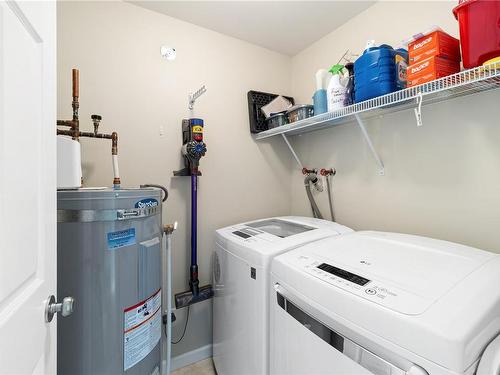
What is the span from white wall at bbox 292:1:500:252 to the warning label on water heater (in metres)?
1.50

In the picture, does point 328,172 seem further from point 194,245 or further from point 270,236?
point 194,245

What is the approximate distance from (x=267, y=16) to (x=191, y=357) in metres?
2.75

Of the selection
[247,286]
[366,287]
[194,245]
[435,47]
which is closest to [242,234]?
[247,286]

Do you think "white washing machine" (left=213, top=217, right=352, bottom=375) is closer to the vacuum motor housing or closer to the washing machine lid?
the washing machine lid

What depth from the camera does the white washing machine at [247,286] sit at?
4.02 ft

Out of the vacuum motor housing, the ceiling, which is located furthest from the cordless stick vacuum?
the ceiling

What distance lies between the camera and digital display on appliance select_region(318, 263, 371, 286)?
855mm

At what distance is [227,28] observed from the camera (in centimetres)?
201

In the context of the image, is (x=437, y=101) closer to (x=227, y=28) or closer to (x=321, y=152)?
(x=321, y=152)

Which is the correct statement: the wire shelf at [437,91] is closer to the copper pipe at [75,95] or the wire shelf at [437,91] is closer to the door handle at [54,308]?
the copper pipe at [75,95]

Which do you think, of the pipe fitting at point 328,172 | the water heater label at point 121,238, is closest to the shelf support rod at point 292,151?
the pipe fitting at point 328,172

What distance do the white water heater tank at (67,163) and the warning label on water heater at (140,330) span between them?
2.04ft

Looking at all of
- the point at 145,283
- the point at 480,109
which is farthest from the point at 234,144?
the point at 480,109

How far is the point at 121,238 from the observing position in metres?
1.09
